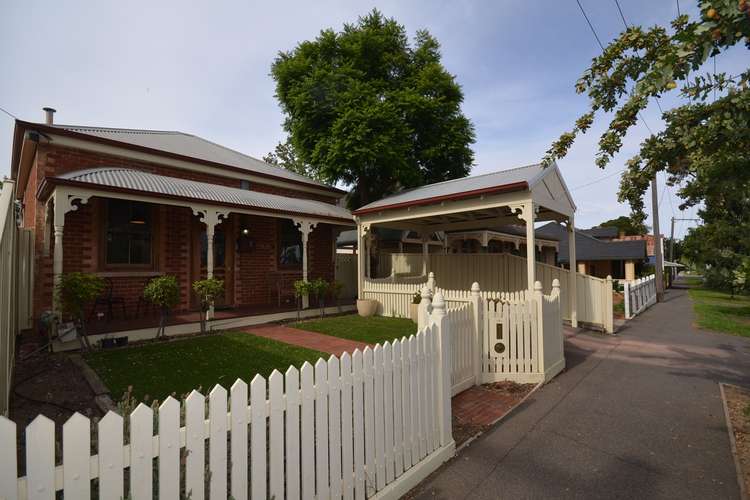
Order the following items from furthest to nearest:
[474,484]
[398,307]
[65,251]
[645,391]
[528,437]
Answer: [398,307], [65,251], [645,391], [528,437], [474,484]

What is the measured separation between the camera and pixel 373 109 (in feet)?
47.0

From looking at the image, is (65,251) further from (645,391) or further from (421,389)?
(645,391)

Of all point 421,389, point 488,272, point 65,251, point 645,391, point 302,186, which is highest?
point 302,186

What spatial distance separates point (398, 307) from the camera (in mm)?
10938

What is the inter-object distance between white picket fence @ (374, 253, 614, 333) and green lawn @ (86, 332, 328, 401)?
5070 millimetres

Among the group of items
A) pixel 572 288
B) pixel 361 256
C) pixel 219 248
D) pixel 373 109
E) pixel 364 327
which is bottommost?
pixel 364 327

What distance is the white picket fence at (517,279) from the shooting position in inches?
386

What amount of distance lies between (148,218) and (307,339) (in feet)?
18.3

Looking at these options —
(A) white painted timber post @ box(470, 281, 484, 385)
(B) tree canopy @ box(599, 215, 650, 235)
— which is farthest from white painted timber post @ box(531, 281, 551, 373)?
(B) tree canopy @ box(599, 215, 650, 235)

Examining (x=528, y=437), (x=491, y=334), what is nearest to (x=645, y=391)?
(x=491, y=334)

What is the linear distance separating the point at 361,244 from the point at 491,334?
679cm

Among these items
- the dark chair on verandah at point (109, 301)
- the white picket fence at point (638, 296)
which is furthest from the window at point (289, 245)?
the white picket fence at point (638, 296)

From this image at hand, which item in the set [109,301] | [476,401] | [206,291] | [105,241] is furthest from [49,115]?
[476,401]

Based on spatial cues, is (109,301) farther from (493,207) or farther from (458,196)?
(493,207)
